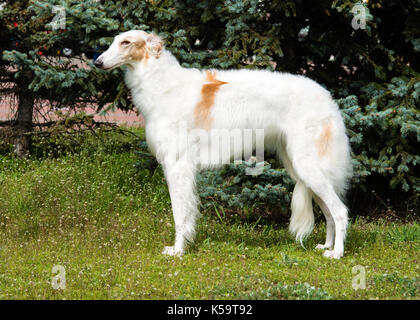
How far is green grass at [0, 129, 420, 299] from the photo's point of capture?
4.04m

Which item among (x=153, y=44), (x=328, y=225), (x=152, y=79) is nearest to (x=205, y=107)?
(x=152, y=79)

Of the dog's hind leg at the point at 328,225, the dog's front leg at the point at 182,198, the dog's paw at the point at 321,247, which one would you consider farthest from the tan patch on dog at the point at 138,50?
the dog's paw at the point at 321,247

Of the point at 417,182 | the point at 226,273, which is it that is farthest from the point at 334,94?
the point at 226,273

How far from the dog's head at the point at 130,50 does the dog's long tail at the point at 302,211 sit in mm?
1732

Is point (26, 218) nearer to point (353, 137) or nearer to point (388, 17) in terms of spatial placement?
point (353, 137)

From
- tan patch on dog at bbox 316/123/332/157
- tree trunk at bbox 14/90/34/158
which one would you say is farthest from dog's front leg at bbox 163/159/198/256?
tree trunk at bbox 14/90/34/158

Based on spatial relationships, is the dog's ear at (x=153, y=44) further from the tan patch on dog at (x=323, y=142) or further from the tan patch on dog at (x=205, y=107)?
the tan patch on dog at (x=323, y=142)

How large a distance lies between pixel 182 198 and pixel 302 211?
3.52 feet

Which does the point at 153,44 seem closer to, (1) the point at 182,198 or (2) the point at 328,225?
(1) the point at 182,198

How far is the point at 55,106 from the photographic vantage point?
24.8 feet

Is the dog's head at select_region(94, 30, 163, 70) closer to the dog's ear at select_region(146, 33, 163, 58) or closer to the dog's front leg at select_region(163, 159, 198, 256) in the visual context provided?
the dog's ear at select_region(146, 33, 163, 58)

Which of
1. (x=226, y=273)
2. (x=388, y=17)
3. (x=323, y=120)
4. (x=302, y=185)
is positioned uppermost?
(x=388, y=17)

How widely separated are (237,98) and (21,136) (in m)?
3.75

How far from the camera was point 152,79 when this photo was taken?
16.6ft
